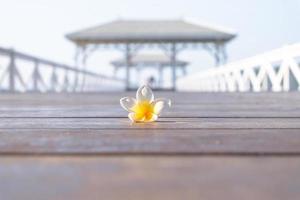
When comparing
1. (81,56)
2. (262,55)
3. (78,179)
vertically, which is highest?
(81,56)

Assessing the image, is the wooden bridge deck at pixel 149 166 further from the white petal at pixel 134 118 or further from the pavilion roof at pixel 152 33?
the pavilion roof at pixel 152 33

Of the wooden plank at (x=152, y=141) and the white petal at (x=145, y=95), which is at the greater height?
the white petal at (x=145, y=95)

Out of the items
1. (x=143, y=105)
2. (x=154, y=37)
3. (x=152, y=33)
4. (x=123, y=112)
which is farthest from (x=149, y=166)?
(x=152, y=33)

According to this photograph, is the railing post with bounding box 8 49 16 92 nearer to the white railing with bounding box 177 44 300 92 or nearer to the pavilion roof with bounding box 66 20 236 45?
the white railing with bounding box 177 44 300 92

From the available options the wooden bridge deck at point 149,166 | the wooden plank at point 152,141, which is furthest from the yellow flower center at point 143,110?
the wooden bridge deck at point 149,166

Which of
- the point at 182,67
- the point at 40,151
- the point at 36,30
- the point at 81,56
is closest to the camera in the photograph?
the point at 40,151

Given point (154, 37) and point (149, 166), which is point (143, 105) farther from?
point (154, 37)

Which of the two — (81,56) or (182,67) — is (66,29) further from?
(182,67)

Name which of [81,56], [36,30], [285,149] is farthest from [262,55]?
[81,56]

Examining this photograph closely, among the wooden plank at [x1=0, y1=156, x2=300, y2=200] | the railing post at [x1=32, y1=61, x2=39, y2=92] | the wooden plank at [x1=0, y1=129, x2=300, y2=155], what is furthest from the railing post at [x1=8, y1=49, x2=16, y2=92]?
the wooden plank at [x1=0, y1=156, x2=300, y2=200]
